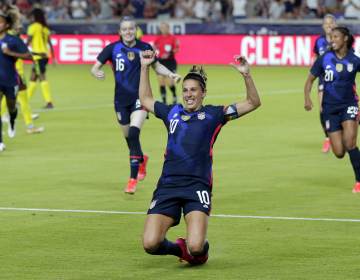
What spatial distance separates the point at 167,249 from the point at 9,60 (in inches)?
463

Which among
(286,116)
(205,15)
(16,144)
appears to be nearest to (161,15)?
(205,15)

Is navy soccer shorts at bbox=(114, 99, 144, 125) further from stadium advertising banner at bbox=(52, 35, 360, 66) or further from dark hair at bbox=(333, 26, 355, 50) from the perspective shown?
stadium advertising banner at bbox=(52, 35, 360, 66)

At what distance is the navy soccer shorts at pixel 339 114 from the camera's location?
1662 cm

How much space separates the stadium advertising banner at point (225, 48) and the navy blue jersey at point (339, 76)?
25147mm

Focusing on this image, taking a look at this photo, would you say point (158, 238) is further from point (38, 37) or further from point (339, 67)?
point (38, 37)

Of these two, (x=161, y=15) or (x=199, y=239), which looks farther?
(x=161, y=15)

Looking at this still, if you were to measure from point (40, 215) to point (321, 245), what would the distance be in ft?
12.8

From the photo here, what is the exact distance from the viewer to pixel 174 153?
451 inches

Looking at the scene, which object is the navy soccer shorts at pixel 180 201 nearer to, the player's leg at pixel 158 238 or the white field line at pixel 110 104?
the player's leg at pixel 158 238

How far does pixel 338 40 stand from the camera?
16594 millimetres

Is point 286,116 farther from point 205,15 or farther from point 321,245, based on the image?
point 205,15

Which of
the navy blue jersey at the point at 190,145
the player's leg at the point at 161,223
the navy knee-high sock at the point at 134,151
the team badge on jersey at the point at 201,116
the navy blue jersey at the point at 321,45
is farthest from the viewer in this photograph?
the navy blue jersey at the point at 321,45

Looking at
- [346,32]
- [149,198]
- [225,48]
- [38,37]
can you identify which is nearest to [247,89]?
[149,198]

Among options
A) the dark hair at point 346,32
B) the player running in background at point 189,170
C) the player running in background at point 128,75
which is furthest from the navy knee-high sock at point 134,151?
the player running in background at point 189,170
